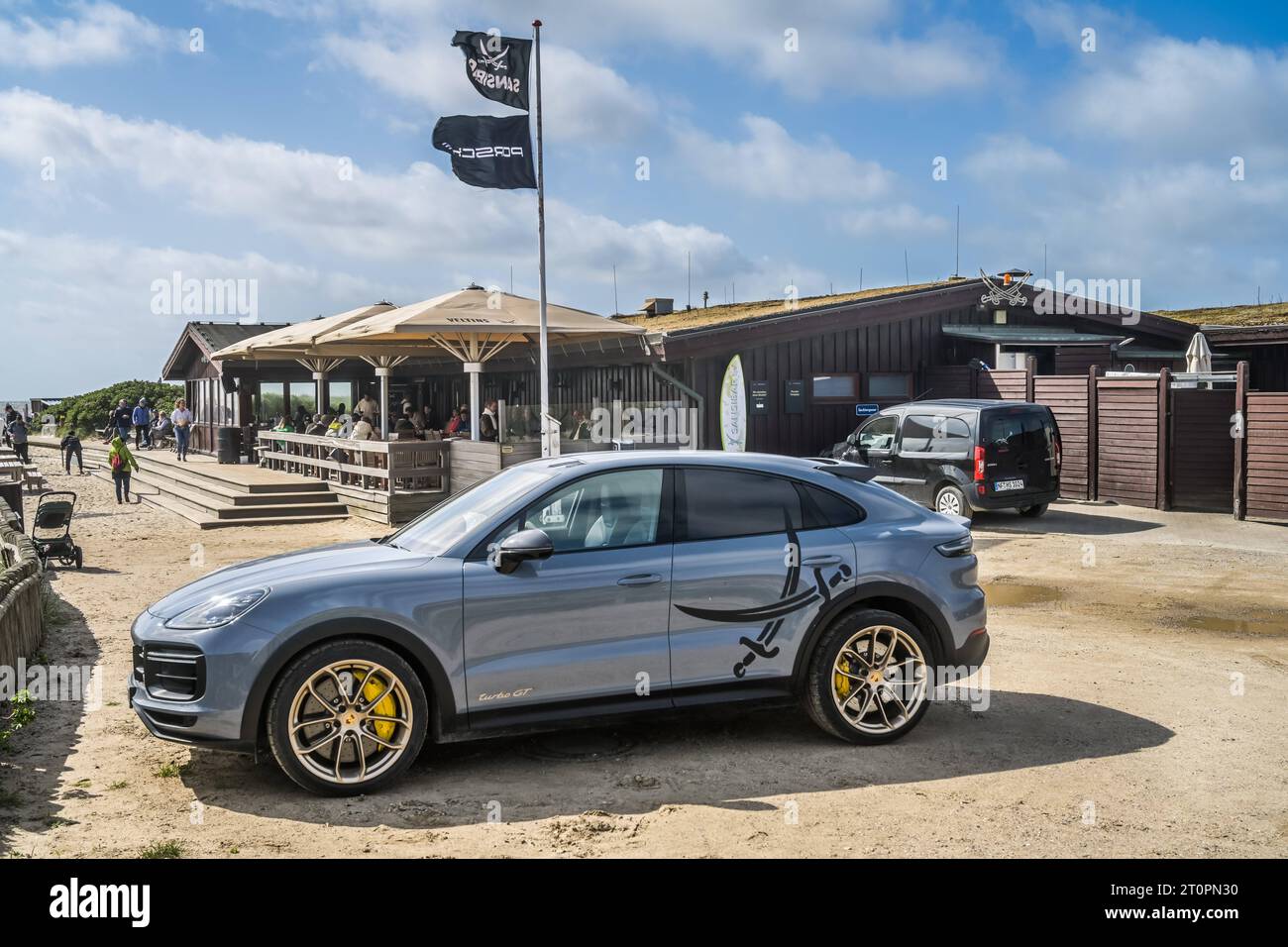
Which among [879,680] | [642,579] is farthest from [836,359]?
[642,579]

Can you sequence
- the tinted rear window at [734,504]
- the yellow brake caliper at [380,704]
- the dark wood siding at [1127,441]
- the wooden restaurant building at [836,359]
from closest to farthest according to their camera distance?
the yellow brake caliper at [380,704], the tinted rear window at [734,504], the dark wood siding at [1127,441], the wooden restaurant building at [836,359]

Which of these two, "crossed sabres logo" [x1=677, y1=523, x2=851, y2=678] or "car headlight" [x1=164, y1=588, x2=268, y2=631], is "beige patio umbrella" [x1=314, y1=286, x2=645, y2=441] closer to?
"crossed sabres logo" [x1=677, y1=523, x2=851, y2=678]

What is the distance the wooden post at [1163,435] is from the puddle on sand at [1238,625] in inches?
323

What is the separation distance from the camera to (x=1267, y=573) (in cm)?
1277

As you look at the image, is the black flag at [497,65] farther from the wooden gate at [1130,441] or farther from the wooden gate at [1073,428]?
the wooden gate at [1130,441]

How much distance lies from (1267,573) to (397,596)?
1064 centimetres

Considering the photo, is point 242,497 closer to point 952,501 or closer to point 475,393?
point 475,393

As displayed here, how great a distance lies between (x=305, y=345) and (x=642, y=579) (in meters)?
18.1

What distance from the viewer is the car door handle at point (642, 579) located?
233 inches

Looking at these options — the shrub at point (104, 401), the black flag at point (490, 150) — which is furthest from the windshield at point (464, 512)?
the shrub at point (104, 401)

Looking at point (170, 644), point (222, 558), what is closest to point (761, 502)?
point (170, 644)

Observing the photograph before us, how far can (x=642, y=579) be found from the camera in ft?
19.5
